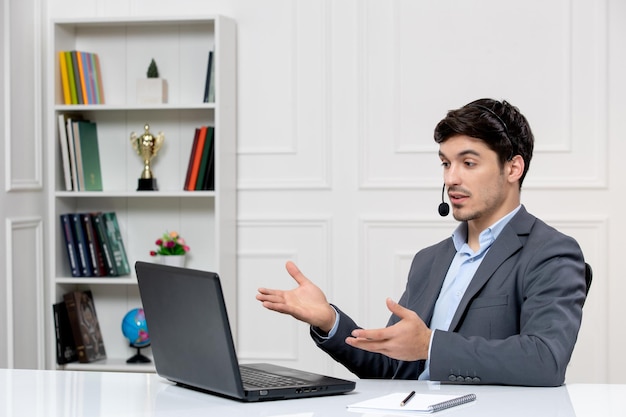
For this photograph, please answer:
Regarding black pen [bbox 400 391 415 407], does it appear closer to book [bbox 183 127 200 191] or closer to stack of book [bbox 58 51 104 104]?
book [bbox 183 127 200 191]

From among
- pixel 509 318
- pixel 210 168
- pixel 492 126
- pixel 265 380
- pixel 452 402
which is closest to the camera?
pixel 452 402

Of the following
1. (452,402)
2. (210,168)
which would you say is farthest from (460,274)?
(210,168)

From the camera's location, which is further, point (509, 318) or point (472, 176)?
point (472, 176)

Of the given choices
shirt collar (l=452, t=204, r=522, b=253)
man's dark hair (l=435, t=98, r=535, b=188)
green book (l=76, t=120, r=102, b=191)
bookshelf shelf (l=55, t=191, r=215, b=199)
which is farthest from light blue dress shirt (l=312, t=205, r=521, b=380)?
green book (l=76, t=120, r=102, b=191)

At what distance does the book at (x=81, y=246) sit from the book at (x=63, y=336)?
190 millimetres

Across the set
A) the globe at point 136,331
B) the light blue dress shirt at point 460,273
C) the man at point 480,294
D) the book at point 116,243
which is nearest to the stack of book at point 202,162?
the book at point 116,243

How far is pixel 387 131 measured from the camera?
13.3 feet

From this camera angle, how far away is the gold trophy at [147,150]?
13.6 feet

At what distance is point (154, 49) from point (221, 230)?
0.97 m

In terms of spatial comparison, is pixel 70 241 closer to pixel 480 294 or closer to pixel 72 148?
pixel 72 148

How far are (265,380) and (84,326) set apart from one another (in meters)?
2.56

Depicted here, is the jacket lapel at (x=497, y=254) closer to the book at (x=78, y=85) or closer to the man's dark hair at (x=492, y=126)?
the man's dark hair at (x=492, y=126)

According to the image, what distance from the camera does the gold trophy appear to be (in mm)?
4148

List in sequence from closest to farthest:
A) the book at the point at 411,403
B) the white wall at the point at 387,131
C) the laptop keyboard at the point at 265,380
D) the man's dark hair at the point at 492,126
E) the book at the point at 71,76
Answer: the book at the point at 411,403 → the laptop keyboard at the point at 265,380 → the man's dark hair at the point at 492,126 → the white wall at the point at 387,131 → the book at the point at 71,76
